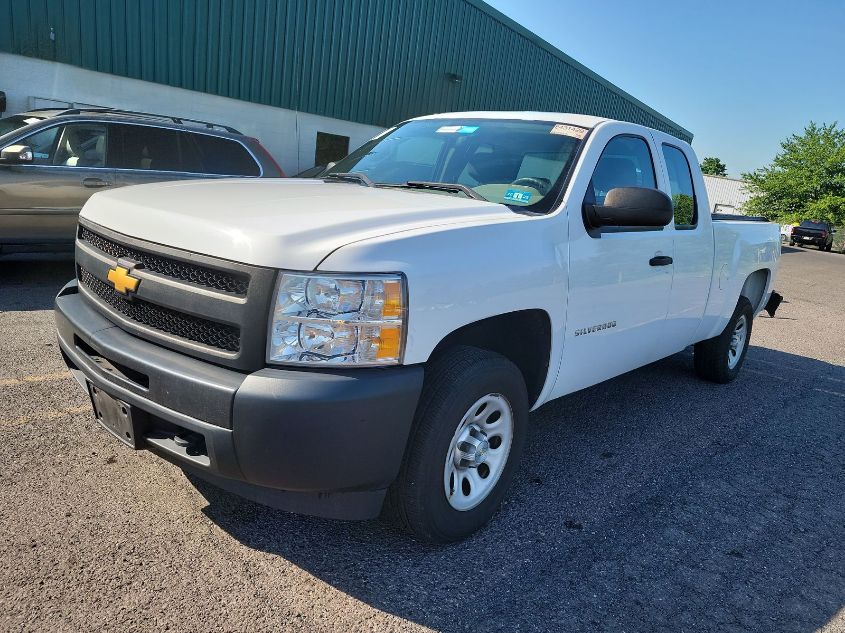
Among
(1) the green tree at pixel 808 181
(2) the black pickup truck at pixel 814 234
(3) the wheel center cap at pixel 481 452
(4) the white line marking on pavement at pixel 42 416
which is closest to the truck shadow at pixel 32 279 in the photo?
(4) the white line marking on pavement at pixel 42 416

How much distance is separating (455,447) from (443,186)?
53.6 inches

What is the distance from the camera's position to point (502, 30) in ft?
65.9

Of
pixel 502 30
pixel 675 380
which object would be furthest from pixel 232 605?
pixel 502 30

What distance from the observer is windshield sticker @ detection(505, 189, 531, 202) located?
10.3ft

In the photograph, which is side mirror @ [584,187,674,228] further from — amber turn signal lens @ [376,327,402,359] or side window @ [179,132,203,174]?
side window @ [179,132,203,174]

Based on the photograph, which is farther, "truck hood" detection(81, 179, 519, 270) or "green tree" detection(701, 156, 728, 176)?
"green tree" detection(701, 156, 728, 176)

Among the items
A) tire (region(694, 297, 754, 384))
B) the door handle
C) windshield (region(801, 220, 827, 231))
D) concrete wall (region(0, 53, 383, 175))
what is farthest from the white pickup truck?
windshield (region(801, 220, 827, 231))

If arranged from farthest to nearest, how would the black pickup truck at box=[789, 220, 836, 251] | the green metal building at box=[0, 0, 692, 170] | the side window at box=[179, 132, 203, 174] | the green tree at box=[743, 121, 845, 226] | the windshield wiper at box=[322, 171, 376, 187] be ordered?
the green tree at box=[743, 121, 845, 226]
the black pickup truck at box=[789, 220, 836, 251]
the green metal building at box=[0, 0, 692, 170]
the side window at box=[179, 132, 203, 174]
the windshield wiper at box=[322, 171, 376, 187]

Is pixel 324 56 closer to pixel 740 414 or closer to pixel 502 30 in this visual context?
pixel 502 30

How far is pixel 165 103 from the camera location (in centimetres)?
1255

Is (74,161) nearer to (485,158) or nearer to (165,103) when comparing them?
(485,158)

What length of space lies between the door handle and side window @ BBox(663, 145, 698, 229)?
19.6ft

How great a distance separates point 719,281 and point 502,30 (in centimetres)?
1750

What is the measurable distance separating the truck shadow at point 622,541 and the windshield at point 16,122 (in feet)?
19.2
